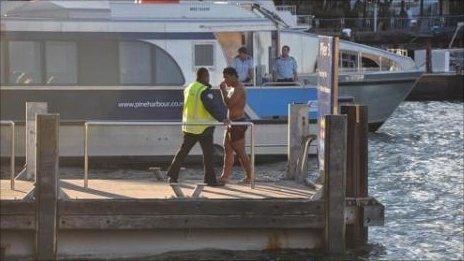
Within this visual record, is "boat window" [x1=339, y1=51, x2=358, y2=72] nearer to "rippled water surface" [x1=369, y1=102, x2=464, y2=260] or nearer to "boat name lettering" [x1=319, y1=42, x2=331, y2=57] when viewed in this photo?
"rippled water surface" [x1=369, y1=102, x2=464, y2=260]

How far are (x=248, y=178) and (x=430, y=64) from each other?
31.8m

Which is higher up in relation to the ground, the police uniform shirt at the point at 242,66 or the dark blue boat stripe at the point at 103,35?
the dark blue boat stripe at the point at 103,35

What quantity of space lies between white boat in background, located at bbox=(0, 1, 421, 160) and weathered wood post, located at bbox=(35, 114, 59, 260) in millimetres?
8516

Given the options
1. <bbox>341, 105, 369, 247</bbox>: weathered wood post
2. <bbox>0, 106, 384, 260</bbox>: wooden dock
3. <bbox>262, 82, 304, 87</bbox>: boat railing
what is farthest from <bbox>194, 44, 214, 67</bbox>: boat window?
<bbox>341, 105, 369, 247</bbox>: weathered wood post

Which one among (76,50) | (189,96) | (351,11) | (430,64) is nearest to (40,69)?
(76,50)

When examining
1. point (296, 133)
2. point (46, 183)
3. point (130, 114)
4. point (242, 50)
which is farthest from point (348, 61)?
point (46, 183)

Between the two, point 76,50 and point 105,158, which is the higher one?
point 76,50

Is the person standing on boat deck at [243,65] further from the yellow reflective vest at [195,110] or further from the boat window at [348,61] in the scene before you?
the yellow reflective vest at [195,110]

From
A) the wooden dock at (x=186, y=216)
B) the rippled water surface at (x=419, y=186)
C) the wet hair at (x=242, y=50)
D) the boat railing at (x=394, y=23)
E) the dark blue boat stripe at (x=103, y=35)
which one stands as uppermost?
the boat railing at (x=394, y=23)

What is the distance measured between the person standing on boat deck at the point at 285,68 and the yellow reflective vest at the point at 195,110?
7.97m

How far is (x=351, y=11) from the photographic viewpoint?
72.9 m

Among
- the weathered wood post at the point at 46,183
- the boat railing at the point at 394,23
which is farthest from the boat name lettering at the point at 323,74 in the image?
the boat railing at the point at 394,23

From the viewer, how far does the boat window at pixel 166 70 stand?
2070 centimetres

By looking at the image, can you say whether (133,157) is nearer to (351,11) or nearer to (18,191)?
(18,191)
